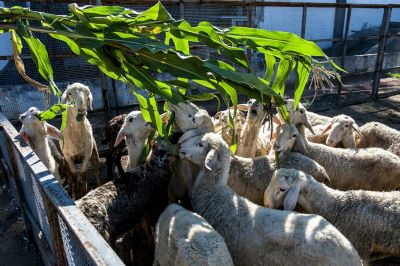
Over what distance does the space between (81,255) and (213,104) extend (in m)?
6.55

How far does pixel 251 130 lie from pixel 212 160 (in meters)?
1.29

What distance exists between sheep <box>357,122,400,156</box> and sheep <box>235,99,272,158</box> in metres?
1.57

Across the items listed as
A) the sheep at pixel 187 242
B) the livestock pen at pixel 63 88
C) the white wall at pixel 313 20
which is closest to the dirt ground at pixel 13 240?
the livestock pen at pixel 63 88

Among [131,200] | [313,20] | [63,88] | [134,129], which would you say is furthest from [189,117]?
[313,20]

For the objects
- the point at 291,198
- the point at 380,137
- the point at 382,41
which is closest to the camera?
the point at 291,198

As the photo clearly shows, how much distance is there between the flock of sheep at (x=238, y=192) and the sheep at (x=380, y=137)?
1 cm

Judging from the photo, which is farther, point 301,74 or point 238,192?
point 238,192

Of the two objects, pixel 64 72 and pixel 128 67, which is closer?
pixel 128 67

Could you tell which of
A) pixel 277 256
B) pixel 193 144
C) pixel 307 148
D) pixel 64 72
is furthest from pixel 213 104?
pixel 277 256

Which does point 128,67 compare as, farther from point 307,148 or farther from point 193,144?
point 307,148

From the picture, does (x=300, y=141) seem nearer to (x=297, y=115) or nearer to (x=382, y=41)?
(x=297, y=115)

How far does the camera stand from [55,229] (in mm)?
1944

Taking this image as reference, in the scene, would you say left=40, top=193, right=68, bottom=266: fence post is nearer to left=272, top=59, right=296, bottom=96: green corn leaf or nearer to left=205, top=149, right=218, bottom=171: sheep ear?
left=205, top=149, right=218, bottom=171: sheep ear

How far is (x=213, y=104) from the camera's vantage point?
791 cm
